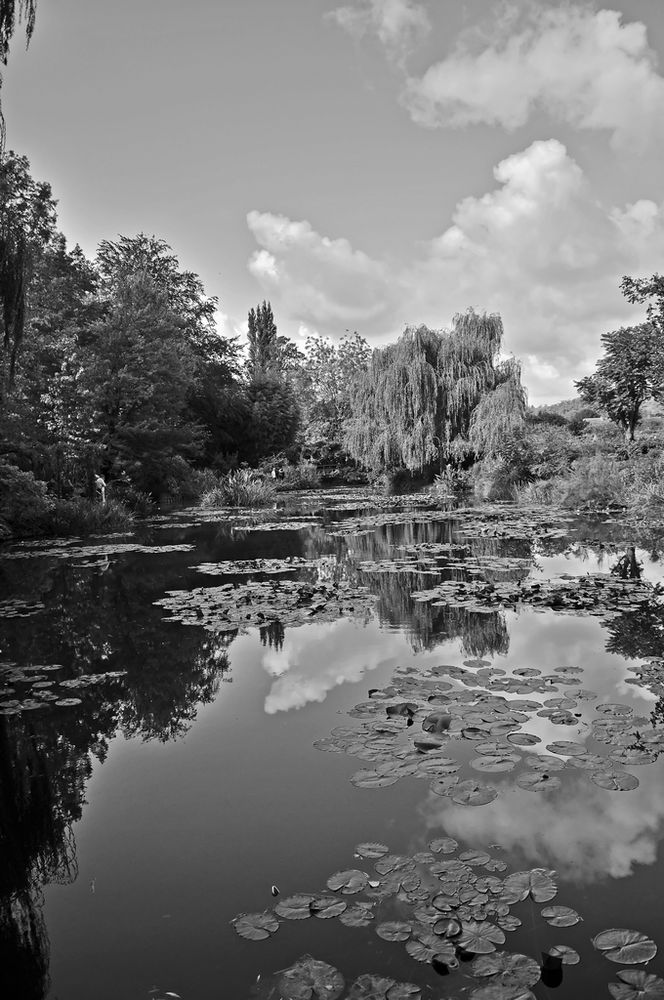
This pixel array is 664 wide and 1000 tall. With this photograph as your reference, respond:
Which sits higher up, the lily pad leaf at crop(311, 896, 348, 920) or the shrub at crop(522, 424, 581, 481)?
the shrub at crop(522, 424, 581, 481)

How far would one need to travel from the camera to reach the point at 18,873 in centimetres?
242

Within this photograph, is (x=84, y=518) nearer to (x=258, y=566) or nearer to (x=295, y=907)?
(x=258, y=566)

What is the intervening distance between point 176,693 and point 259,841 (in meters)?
2.06

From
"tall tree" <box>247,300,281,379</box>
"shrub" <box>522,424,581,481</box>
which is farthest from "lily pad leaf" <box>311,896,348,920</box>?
"tall tree" <box>247,300,281,379</box>

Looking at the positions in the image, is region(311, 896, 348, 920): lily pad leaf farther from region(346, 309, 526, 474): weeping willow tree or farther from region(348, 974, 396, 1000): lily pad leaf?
region(346, 309, 526, 474): weeping willow tree

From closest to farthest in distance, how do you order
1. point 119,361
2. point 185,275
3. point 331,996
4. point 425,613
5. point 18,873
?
point 331,996
point 18,873
point 425,613
point 119,361
point 185,275

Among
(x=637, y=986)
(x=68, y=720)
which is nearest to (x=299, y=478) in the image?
(x=68, y=720)

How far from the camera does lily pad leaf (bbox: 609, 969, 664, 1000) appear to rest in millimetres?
1674

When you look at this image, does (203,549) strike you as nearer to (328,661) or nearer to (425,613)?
(425,613)

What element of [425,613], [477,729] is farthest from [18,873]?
[425,613]

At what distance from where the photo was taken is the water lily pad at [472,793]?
2.73 meters

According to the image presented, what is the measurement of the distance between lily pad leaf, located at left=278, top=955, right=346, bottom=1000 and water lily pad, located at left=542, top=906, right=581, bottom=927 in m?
0.72

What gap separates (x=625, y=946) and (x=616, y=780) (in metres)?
1.10

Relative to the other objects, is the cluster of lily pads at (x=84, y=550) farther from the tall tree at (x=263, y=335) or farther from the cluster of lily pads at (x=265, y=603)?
the tall tree at (x=263, y=335)
